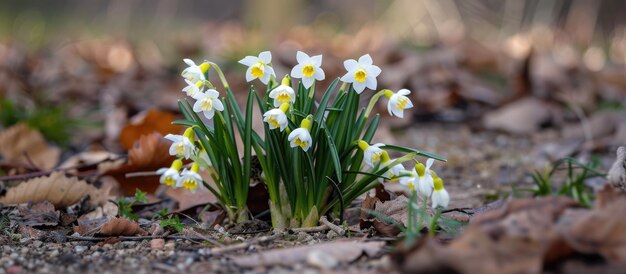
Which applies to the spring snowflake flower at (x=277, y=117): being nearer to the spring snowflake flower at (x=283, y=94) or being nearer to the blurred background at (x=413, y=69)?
the spring snowflake flower at (x=283, y=94)

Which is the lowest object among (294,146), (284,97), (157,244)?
(157,244)

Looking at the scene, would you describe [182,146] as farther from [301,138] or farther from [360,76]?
[360,76]

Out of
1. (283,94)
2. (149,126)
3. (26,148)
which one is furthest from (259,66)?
(26,148)

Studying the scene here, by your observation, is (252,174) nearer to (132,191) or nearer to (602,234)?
(132,191)

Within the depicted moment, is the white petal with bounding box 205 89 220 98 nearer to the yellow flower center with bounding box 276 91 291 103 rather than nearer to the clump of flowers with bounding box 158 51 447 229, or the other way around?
the clump of flowers with bounding box 158 51 447 229

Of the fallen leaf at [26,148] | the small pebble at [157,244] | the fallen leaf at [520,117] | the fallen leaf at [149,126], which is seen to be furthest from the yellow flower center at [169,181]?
the fallen leaf at [520,117]
